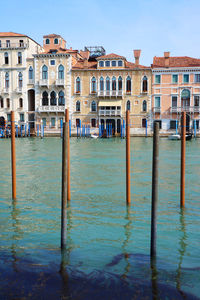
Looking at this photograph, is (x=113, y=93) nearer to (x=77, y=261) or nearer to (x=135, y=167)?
(x=135, y=167)

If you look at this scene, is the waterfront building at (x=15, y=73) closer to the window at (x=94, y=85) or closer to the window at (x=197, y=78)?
the window at (x=94, y=85)

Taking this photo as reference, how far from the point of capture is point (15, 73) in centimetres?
3862

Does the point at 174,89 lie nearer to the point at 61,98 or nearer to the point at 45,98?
the point at 61,98

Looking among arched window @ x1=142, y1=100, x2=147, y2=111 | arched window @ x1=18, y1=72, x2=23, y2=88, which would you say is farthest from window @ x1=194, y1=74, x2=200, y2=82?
arched window @ x1=18, y1=72, x2=23, y2=88

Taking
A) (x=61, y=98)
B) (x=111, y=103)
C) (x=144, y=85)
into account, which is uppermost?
(x=144, y=85)

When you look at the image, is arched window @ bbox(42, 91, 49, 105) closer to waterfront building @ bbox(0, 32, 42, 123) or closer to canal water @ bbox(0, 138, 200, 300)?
waterfront building @ bbox(0, 32, 42, 123)

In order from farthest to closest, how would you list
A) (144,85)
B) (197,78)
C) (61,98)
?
(61,98), (144,85), (197,78)

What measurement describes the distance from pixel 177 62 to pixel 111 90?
769 centimetres

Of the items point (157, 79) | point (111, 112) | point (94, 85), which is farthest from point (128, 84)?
point (94, 85)

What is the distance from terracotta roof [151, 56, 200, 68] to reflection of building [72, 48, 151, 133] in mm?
1372

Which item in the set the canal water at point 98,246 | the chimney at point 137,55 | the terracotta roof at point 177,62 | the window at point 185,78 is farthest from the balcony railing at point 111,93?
the canal water at point 98,246

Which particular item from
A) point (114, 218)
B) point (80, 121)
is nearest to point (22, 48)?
point (80, 121)

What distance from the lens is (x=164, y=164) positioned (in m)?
13.3

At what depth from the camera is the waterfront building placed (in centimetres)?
3797
